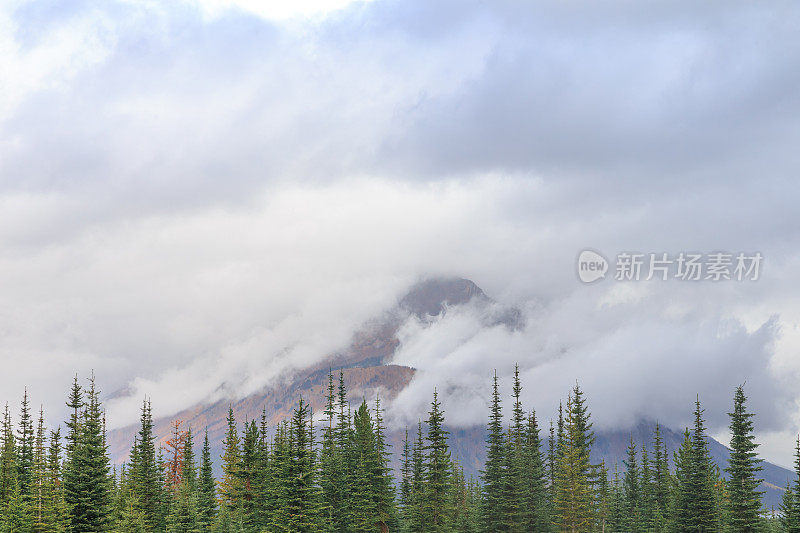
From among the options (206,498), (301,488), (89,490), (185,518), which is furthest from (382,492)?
(89,490)

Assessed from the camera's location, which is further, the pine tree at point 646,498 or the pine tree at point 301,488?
the pine tree at point 646,498

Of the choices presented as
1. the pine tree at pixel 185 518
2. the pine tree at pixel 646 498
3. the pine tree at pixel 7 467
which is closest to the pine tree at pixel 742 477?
the pine tree at pixel 646 498

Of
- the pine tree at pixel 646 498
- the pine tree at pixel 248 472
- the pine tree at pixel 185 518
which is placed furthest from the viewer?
the pine tree at pixel 646 498

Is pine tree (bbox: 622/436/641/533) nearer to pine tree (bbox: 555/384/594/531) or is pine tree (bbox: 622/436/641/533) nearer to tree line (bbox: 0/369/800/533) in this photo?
tree line (bbox: 0/369/800/533)

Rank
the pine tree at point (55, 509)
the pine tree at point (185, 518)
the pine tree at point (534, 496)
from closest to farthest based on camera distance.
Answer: the pine tree at point (55, 509) < the pine tree at point (185, 518) < the pine tree at point (534, 496)

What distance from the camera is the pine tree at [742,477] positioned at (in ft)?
284

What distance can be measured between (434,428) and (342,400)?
17.6 m

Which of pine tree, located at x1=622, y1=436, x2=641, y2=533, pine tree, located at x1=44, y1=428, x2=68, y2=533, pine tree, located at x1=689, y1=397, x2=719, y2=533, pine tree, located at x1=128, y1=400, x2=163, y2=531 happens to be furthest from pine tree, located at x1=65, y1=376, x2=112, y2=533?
pine tree, located at x1=622, y1=436, x2=641, y2=533

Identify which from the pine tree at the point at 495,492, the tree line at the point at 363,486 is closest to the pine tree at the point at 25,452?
the tree line at the point at 363,486

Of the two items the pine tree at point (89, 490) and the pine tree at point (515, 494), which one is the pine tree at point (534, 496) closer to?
the pine tree at point (515, 494)

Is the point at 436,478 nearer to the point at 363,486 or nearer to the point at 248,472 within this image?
the point at 363,486

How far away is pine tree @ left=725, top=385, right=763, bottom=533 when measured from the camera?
86.6 m

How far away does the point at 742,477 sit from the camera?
87000mm

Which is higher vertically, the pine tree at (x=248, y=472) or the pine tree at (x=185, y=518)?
the pine tree at (x=248, y=472)
